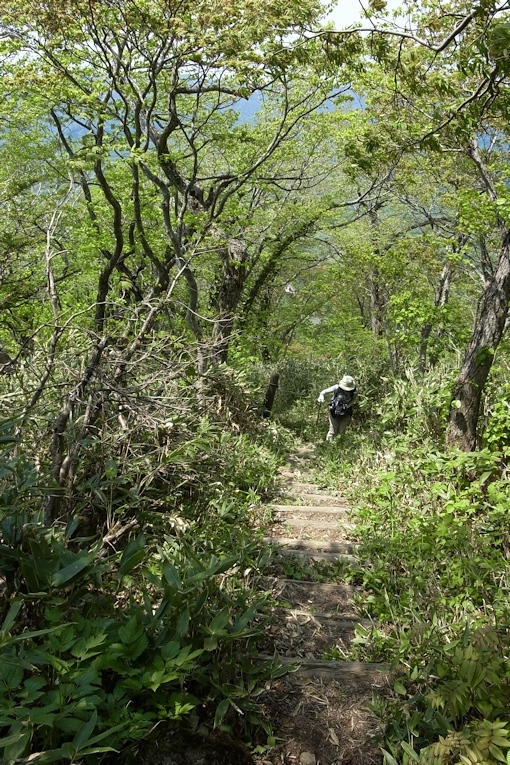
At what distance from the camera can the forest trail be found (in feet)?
8.54

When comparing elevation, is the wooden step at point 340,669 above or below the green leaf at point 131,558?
below

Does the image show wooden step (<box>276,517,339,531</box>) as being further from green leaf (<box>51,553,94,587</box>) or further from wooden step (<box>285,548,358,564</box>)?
green leaf (<box>51,553,94,587</box>)

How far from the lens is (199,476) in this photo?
5172 millimetres

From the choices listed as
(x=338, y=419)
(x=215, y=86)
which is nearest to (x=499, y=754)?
(x=338, y=419)

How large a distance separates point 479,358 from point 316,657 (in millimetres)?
4167

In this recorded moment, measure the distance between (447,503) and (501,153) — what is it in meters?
8.50

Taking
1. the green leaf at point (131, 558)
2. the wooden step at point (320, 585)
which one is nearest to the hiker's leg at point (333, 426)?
the wooden step at point (320, 585)

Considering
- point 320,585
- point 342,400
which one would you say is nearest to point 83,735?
point 320,585

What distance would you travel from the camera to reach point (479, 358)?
605cm

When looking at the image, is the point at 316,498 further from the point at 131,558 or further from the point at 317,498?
the point at 131,558

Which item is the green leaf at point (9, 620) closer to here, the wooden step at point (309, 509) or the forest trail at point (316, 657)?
the forest trail at point (316, 657)

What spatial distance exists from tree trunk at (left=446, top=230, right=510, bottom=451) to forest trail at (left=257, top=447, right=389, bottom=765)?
6.02 ft

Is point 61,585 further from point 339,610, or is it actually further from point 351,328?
point 351,328

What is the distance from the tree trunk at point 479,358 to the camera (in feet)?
19.7
